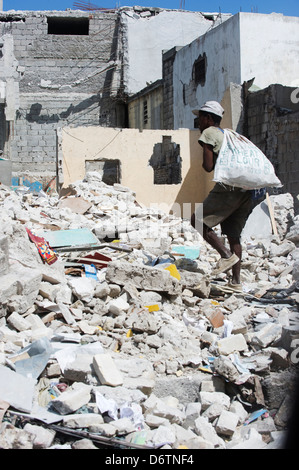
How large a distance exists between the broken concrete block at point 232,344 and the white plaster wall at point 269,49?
39.0ft

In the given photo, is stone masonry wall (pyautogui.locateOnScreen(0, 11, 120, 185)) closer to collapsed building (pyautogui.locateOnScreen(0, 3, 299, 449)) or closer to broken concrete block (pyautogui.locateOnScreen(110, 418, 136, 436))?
collapsed building (pyautogui.locateOnScreen(0, 3, 299, 449))

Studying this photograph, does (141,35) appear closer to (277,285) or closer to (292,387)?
(277,285)

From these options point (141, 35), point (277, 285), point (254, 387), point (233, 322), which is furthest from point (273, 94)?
point (141, 35)

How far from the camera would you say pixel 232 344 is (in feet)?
10.9

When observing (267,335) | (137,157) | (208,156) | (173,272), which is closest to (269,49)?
(137,157)

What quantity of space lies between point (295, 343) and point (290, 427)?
0.80 meters

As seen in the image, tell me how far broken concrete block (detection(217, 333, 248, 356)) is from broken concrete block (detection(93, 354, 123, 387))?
87 centimetres

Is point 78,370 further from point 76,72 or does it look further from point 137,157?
point 76,72

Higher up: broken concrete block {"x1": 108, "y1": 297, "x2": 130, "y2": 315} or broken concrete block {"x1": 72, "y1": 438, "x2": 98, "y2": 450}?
broken concrete block {"x1": 108, "y1": 297, "x2": 130, "y2": 315}

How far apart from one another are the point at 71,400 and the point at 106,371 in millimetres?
314

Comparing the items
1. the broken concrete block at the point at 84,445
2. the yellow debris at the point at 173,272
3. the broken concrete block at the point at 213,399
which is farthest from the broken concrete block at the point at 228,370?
the yellow debris at the point at 173,272

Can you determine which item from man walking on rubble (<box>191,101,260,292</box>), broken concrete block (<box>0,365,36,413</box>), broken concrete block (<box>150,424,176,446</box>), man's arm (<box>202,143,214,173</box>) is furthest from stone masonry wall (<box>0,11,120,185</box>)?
broken concrete block (<box>150,424,176,446</box>)

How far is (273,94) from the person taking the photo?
10844 millimetres

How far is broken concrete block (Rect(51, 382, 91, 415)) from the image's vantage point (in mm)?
2426
